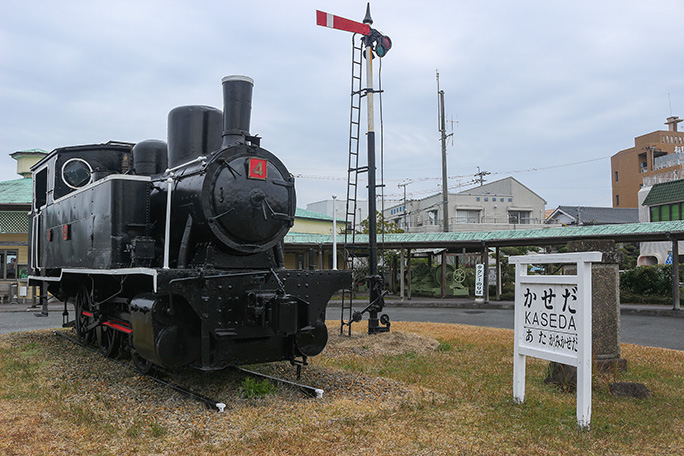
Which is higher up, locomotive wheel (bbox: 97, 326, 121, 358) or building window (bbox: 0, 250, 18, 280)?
building window (bbox: 0, 250, 18, 280)

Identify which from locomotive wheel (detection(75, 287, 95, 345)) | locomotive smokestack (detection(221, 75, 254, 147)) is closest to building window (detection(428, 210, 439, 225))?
locomotive wheel (detection(75, 287, 95, 345))

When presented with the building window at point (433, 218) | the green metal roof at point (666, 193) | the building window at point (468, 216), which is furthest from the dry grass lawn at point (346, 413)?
the building window at point (468, 216)

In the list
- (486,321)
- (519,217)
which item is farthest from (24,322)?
(519,217)

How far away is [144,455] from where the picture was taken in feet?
12.9

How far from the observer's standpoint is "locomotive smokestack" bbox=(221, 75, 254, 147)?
245 inches

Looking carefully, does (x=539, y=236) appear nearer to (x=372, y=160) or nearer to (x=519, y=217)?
(x=372, y=160)

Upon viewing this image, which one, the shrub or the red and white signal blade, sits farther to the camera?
the shrub

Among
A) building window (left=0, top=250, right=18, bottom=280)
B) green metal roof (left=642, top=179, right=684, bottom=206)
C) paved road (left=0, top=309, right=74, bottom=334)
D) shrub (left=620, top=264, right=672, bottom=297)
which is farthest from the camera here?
green metal roof (left=642, top=179, right=684, bottom=206)

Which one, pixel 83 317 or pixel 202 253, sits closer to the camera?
pixel 202 253

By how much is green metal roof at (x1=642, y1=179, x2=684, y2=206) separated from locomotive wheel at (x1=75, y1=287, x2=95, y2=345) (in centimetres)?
2731

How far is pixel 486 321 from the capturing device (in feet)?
47.6

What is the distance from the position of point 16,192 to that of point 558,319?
2445 cm

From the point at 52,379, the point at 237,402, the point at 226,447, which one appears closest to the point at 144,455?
the point at 226,447

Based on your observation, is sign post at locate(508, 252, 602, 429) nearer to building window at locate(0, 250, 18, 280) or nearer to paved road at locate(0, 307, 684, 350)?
paved road at locate(0, 307, 684, 350)
